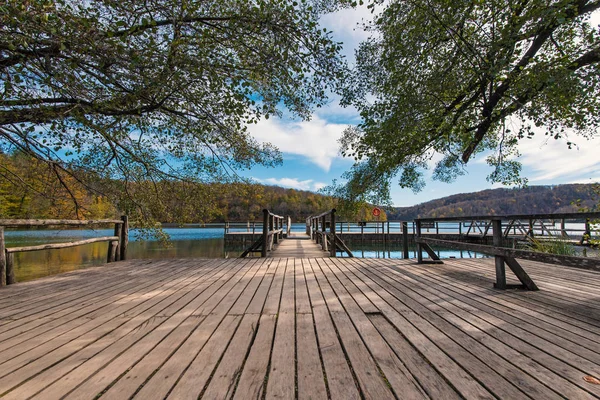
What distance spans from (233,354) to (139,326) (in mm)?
949

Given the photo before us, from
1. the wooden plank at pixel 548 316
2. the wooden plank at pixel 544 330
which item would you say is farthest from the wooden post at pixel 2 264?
the wooden plank at pixel 548 316

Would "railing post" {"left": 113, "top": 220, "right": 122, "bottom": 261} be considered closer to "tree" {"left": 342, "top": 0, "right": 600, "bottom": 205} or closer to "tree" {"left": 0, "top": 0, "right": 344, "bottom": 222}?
"tree" {"left": 0, "top": 0, "right": 344, "bottom": 222}

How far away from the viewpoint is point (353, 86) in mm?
5516

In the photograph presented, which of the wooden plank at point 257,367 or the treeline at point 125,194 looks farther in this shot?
the treeline at point 125,194

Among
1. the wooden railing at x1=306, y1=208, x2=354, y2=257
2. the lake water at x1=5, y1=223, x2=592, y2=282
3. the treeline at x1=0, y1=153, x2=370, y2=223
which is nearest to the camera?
the treeline at x1=0, y1=153, x2=370, y2=223

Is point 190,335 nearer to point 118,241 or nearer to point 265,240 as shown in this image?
point 265,240

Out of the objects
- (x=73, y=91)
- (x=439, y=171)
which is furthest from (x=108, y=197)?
(x=439, y=171)

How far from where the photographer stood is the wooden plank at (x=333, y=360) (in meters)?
1.27

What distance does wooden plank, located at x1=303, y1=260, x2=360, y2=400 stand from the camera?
4.17 feet

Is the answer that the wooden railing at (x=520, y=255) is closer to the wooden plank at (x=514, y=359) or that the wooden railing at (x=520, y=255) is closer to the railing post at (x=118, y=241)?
the wooden plank at (x=514, y=359)

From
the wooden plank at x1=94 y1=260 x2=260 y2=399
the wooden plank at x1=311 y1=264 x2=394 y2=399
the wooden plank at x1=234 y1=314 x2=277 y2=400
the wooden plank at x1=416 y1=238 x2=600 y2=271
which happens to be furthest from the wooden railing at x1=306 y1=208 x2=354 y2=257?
the wooden plank at x1=234 y1=314 x2=277 y2=400

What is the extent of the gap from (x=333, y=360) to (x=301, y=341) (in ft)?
1.05

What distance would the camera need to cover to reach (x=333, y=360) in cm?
156

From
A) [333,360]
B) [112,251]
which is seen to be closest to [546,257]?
[333,360]
